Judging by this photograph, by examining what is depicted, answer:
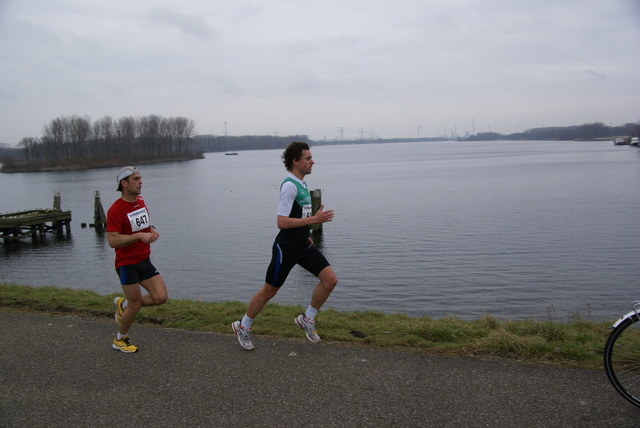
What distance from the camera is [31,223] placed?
98.7ft

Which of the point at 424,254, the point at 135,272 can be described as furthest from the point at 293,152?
the point at 424,254

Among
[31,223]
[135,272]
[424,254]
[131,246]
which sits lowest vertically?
[424,254]

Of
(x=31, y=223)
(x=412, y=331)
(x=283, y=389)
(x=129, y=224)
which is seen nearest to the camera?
(x=283, y=389)

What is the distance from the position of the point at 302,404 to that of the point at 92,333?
3191 mm

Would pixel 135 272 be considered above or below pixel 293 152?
below

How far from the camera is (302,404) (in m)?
4.04

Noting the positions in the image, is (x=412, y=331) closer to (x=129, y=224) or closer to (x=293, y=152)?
(x=293, y=152)

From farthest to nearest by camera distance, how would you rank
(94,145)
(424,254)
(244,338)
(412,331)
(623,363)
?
1. (94,145)
2. (424,254)
3. (412,331)
4. (244,338)
5. (623,363)

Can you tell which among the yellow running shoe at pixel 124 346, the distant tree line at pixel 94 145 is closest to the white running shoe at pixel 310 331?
the yellow running shoe at pixel 124 346

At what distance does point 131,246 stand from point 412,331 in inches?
125

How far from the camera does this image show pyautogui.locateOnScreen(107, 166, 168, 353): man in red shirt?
513 centimetres

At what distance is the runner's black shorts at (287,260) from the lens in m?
5.23

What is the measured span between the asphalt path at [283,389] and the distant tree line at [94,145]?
139140 mm

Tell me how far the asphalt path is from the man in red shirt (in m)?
0.47
